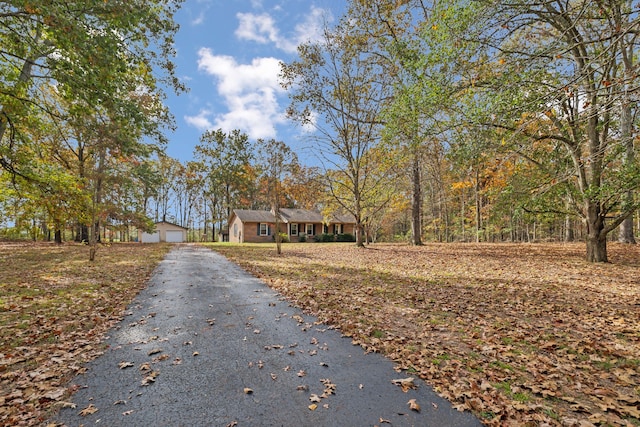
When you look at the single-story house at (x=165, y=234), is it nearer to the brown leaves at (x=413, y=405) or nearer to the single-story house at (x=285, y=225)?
the single-story house at (x=285, y=225)

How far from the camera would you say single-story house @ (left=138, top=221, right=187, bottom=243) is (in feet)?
124

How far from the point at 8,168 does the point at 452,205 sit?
37203 mm

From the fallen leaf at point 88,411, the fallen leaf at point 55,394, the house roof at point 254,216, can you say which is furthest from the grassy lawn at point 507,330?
the house roof at point 254,216

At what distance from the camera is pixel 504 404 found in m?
2.92

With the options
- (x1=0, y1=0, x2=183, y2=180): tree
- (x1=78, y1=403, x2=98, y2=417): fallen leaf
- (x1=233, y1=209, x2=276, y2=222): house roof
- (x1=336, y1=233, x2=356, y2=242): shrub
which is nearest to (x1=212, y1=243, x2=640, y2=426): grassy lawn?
(x1=78, y1=403, x2=98, y2=417): fallen leaf

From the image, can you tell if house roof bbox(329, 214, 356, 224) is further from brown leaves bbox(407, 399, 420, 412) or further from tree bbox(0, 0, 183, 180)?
brown leaves bbox(407, 399, 420, 412)

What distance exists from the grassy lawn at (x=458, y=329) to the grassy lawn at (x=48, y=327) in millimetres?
19

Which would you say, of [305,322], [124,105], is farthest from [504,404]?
[124,105]

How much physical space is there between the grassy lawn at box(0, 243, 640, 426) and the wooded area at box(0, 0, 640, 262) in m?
2.53

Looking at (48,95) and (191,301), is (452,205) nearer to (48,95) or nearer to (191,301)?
(191,301)

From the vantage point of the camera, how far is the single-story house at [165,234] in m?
37.8

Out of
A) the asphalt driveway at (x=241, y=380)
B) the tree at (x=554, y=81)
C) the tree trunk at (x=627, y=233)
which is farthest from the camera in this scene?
the tree trunk at (x=627, y=233)

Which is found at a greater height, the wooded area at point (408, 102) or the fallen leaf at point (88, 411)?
the wooded area at point (408, 102)

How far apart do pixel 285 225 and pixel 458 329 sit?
3148cm
